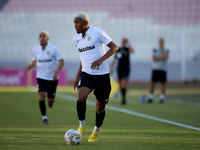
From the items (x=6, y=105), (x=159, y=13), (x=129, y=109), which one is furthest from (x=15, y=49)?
(x=129, y=109)

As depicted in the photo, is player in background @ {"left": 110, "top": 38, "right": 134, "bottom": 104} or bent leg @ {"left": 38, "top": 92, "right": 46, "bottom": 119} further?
player in background @ {"left": 110, "top": 38, "right": 134, "bottom": 104}

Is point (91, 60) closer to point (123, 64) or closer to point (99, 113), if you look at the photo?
point (99, 113)

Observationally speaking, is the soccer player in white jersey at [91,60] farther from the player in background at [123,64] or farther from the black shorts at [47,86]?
the player in background at [123,64]

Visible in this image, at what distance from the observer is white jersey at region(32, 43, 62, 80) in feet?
27.3

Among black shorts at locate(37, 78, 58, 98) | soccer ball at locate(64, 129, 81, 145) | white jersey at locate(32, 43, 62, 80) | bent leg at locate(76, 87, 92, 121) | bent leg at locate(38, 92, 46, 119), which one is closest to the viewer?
soccer ball at locate(64, 129, 81, 145)

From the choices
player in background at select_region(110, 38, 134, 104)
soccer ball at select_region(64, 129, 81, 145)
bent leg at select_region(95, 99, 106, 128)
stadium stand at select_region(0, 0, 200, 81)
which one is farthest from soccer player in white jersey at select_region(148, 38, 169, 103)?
stadium stand at select_region(0, 0, 200, 81)

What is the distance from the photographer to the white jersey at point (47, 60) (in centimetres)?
831

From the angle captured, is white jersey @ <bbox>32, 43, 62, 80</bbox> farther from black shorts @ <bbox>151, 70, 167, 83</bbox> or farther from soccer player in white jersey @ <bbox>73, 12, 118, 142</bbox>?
black shorts @ <bbox>151, 70, 167, 83</bbox>

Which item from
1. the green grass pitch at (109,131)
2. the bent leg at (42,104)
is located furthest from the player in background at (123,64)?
the bent leg at (42,104)

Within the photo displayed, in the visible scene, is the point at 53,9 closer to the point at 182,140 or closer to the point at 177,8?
the point at 177,8

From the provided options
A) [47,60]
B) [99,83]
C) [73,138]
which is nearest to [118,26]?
[47,60]

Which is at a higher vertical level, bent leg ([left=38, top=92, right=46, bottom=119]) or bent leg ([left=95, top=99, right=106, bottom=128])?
bent leg ([left=95, top=99, right=106, bottom=128])

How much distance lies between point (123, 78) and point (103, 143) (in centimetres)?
717

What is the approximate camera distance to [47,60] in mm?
8352
